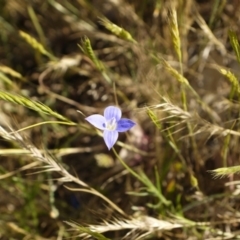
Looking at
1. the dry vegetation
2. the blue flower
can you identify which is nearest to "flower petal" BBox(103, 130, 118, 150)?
the blue flower

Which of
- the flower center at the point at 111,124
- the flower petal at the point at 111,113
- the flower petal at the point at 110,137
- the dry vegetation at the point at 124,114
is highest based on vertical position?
the flower petal at the point at 111,113

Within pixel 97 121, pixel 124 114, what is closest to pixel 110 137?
pixel 97 121

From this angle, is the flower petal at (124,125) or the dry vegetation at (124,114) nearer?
the flower petal at (124,125)

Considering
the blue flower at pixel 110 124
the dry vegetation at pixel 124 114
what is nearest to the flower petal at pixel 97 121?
A: the blue flower at pixel 110 124

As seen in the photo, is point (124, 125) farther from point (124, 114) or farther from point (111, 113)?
point (124, 114)

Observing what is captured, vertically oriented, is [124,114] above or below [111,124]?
below

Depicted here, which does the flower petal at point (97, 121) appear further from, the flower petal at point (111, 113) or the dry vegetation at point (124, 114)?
the dry vegetation at point (124, 114)

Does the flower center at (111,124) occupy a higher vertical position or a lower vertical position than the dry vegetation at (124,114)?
higher
